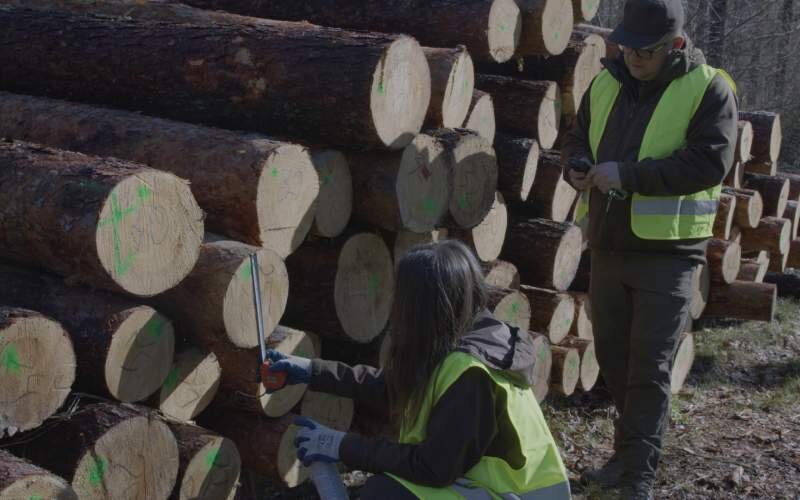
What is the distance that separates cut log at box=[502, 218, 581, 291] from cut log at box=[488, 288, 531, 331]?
294 millimetres

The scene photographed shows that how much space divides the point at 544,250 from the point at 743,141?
7.90 ft

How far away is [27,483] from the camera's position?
8.71 ft

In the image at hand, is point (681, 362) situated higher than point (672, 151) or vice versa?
point (672, 151)

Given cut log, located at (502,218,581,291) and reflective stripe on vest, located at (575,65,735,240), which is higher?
reflective stripe on vest, located at (575,65,735,240)

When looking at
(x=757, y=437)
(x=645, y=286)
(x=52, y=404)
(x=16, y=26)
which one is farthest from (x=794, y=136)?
(x=52, y=404)

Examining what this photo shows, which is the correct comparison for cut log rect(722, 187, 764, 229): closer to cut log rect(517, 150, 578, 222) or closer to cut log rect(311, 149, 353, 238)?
cut log rect(517, 150, 578, 222)

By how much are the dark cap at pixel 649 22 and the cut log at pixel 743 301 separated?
299 centimetres

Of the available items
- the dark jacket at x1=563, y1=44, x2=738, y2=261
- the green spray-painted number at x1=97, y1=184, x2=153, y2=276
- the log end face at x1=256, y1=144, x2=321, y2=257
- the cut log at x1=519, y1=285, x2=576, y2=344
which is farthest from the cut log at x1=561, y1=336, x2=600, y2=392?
the green spray-painted number at x1=97, y1=184, x2=153, y2=276

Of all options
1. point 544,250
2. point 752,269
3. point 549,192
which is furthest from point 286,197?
point 752,269

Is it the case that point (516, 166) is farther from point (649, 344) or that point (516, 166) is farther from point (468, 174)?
point (649, 344)

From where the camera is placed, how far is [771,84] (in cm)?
1684

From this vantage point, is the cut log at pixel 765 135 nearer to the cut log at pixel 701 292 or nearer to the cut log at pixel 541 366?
the cut log at pixel 701 292

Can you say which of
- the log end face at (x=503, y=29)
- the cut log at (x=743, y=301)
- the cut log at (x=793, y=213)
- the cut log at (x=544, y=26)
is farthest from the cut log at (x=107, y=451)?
the cut log at (x=793, y=213)

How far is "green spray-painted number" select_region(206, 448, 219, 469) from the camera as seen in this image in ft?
11.6
